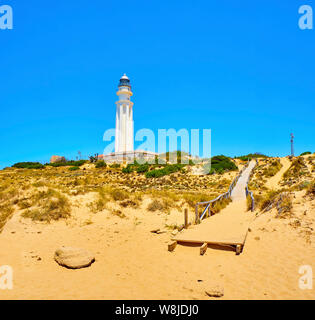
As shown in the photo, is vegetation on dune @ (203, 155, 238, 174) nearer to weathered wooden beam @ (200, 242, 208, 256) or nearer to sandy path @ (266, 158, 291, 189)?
sandy path @ (266, 158, 291, 189)

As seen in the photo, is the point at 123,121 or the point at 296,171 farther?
the point at 123,121

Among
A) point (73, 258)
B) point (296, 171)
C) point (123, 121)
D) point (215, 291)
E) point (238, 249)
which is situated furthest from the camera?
point (123, 121)

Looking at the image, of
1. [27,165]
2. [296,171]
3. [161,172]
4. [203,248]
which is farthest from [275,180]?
[27,165]

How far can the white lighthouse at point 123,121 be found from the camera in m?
55.0

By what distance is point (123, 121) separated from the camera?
55.4 metres

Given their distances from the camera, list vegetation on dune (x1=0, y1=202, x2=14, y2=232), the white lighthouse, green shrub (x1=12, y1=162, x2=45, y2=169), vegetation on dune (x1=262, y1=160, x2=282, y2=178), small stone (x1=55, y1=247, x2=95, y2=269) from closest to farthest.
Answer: small stone (x1=55, y1=247, x2=95, y2=269)
vegetation on dune (x1=0, y1=202, x2=14, y2=232)
vegetation on dune (x1=262, y1=160, x2=282, y2=178)
green shrub (x1=12, y1=162, x2=45, y2=169)
the white lighthouse

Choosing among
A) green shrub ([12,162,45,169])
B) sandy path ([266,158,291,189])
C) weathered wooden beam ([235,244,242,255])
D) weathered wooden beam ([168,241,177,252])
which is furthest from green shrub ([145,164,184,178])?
weathered wooden beam ([235,244,242,255])

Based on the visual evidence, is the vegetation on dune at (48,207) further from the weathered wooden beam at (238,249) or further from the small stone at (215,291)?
the small stone at (215,291)

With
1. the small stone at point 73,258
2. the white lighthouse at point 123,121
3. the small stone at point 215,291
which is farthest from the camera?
the white lighthouse at point 123,121

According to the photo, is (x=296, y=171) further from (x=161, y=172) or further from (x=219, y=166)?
(x=161, y=172)

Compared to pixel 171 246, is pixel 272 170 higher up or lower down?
higher up

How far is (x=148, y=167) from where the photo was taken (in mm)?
42625

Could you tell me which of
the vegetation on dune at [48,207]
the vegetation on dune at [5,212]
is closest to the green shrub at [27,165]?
the vegetation on dune at [48,207]

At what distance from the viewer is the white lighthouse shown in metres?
55.0
